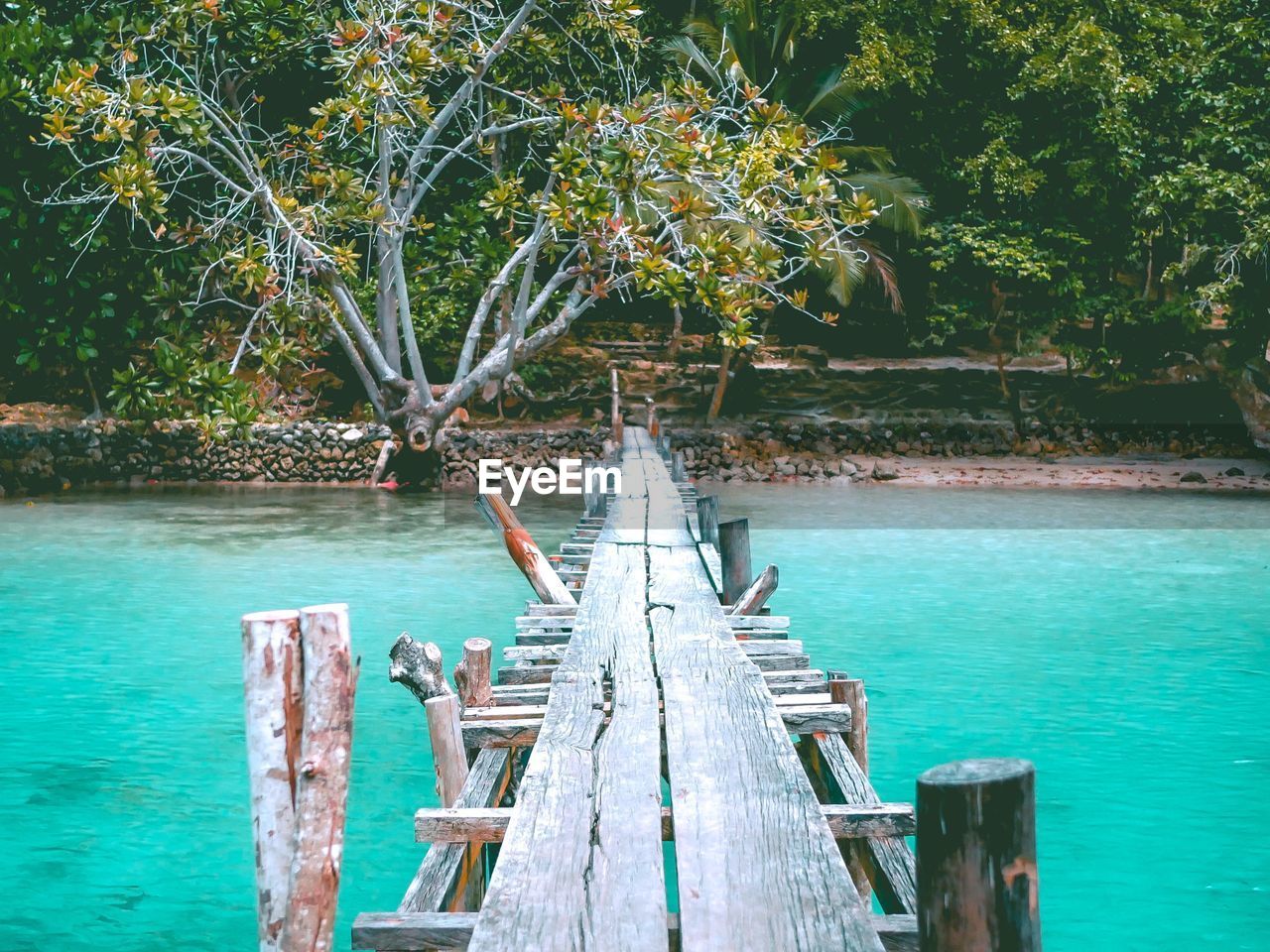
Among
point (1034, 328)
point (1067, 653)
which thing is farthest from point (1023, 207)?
point (1067, 653)

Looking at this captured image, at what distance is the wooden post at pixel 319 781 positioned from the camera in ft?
10.1

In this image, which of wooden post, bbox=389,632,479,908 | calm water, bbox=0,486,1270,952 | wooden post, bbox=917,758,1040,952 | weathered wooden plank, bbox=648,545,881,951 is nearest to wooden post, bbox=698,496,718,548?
calm water, bbox=0,486,1270,952

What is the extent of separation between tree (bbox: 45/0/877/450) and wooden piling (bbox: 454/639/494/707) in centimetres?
826

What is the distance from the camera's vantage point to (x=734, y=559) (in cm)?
815

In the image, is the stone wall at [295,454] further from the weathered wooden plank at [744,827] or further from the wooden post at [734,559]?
the weathered wooden plank at [744,827]

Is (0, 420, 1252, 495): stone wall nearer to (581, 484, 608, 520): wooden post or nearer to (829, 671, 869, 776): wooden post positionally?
(581, 484, 608, 520): wooden post

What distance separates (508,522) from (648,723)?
458 cm

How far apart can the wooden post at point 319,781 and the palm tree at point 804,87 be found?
59.6 ft

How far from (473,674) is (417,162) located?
12.9 meters

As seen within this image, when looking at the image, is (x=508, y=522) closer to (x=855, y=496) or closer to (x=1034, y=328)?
(x=855, y=496)

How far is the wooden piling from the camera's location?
5098mm

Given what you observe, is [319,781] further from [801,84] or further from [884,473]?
[801,84]

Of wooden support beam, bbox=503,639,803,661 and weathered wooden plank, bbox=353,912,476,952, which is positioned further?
wooden support beam, bbox=503,639,803,661

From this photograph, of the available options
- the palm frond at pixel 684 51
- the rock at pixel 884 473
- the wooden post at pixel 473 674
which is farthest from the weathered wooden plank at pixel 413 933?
the rock at pixel 884 473
